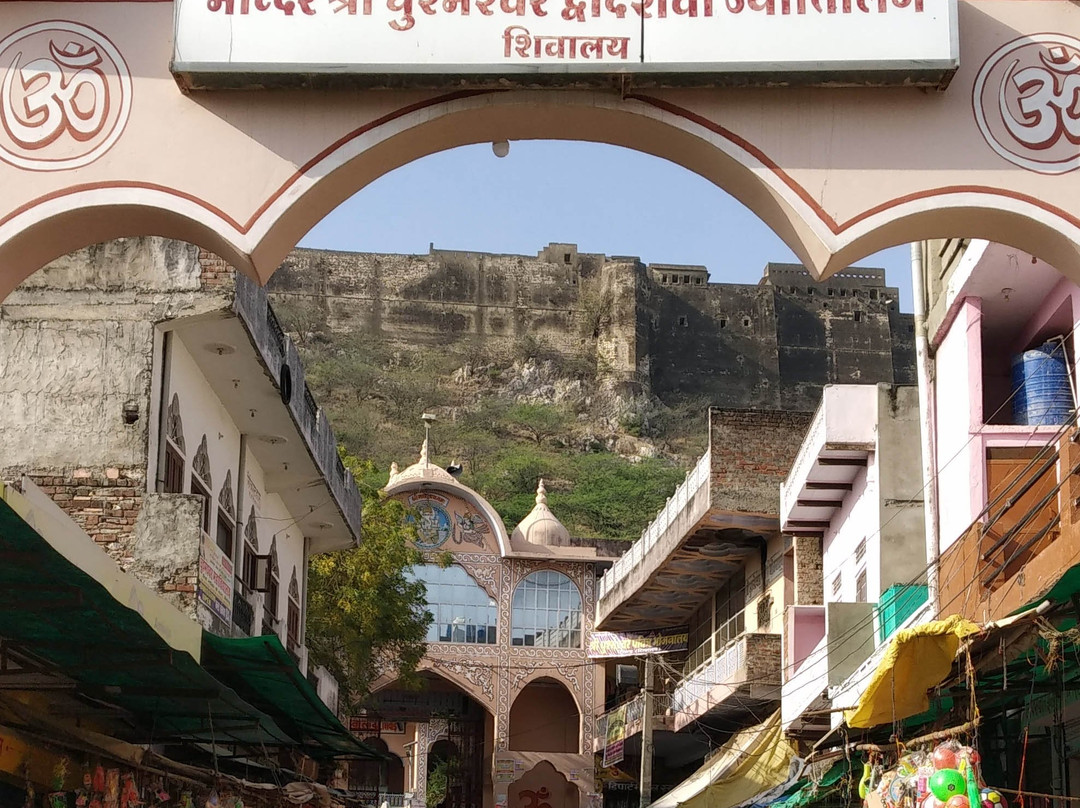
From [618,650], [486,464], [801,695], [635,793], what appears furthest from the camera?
[486,464]

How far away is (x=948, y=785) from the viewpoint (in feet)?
26.0

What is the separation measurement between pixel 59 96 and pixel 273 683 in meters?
6.16

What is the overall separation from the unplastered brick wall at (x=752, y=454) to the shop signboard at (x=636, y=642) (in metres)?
8.72

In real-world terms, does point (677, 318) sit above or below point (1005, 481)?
above

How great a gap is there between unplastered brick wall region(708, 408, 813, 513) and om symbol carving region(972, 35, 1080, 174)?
1608cm

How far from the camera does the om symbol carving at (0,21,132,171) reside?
5938 mm

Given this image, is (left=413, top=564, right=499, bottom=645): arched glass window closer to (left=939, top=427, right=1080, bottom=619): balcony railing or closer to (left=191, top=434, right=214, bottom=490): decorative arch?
(left=191, top=434, right=214, bottom=490): decorative arch

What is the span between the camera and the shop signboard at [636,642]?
3186 centimetres

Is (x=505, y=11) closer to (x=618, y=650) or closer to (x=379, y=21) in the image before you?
(x=379, y=21)

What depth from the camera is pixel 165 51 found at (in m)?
6.00

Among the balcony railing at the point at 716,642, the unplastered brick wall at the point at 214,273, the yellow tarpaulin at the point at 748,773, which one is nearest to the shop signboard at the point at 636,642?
the balcony railing at the point at 716,642

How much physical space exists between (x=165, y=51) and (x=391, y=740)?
3423 cm

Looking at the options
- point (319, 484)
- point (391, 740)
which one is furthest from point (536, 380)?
point (319, 484)

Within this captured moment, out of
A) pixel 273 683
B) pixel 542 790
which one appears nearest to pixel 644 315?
pixel 542 790
